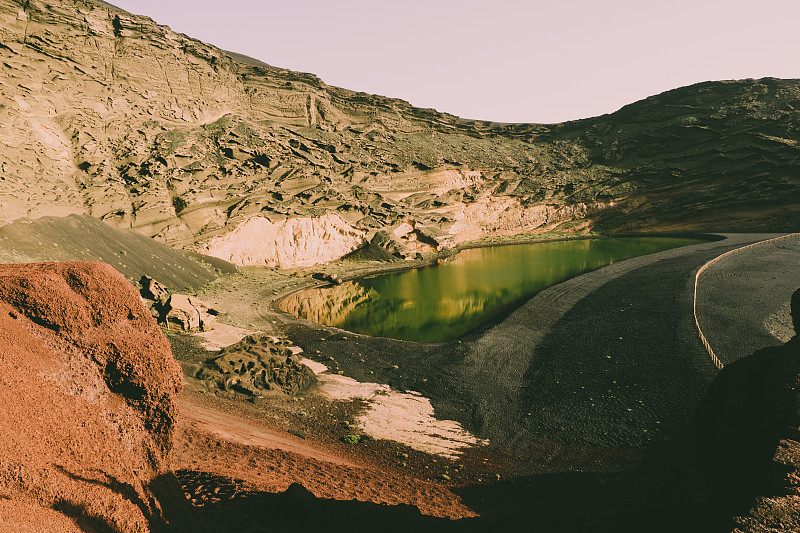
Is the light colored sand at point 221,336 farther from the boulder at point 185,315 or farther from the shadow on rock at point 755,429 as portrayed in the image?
the shadow on rock at point 755,429

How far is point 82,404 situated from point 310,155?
43.8m

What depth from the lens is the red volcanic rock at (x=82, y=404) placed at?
3.33m

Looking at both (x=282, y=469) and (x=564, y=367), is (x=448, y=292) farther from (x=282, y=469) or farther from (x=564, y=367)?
(x=282, y=469)

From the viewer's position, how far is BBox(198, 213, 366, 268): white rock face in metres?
33.6

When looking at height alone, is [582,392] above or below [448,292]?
below

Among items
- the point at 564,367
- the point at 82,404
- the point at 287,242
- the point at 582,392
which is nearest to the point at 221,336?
the point at 564,367

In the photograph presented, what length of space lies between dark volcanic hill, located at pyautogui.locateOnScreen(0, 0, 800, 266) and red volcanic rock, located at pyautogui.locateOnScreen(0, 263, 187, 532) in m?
23.4

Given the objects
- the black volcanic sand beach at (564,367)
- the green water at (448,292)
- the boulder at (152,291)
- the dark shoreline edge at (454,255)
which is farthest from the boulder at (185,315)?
the green water at (448,292)

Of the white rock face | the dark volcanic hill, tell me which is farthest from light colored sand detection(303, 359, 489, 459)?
the white rock face

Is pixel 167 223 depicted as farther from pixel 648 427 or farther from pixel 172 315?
pixel 648 427

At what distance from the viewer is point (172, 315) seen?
61.7 feet

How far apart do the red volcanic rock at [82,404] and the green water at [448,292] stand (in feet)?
55.7

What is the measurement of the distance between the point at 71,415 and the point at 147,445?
1.19m

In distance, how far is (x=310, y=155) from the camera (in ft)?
149
